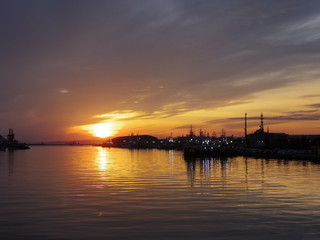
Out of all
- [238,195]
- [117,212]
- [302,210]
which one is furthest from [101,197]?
[302,210]

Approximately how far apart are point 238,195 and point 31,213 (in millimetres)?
18018

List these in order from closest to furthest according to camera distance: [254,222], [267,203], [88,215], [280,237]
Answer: [280,237] → [254,222] → [88,215] → [267,203]

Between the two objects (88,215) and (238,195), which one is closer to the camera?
(88,215)

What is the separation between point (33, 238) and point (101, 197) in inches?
521

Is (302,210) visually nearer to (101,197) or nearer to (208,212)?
(208,212)

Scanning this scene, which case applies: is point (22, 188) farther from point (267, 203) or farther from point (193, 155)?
point (193, 155)

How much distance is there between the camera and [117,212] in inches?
955

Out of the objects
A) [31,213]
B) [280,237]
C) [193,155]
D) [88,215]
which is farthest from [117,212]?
[193,155]

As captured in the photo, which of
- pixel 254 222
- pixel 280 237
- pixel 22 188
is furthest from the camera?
pixel 22 188

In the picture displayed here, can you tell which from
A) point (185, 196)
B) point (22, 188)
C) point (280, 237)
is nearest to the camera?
point (280, 237)

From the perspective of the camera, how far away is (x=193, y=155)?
384 feet

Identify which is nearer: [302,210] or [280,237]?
[280,237]

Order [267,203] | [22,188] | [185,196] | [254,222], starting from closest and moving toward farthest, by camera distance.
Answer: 1. [254,222]
2. [267,203]
3. [185,196]
4. [22,188]

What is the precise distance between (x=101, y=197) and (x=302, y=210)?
1723 cm
